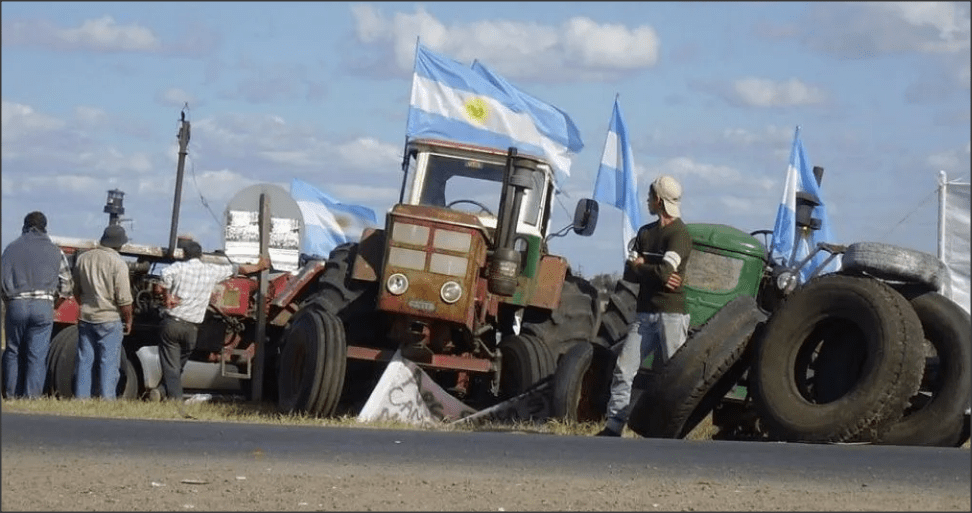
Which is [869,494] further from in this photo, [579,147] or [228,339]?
[579,147]

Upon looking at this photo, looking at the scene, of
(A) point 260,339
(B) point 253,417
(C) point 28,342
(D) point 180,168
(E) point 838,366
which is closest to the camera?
(E) point 838,366

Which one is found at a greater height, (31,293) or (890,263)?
(890,263)

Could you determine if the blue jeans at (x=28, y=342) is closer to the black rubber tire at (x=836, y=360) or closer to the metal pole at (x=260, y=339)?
the metal pole at (x=260, y=339)

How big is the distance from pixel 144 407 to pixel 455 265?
2791 millimetres

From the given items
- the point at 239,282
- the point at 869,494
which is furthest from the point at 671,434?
the point at 239,282

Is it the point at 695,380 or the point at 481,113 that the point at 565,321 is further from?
the point at 481,113

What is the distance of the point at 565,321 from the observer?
14742mm

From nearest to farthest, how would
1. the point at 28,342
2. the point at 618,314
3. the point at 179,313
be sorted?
the point at 28,342, the point at 179,313, the point at 618,314

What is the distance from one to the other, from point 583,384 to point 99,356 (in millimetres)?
4438

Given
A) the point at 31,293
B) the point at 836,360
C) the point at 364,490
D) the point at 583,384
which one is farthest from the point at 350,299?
the point at 364,490

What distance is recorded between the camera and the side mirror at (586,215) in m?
13.9

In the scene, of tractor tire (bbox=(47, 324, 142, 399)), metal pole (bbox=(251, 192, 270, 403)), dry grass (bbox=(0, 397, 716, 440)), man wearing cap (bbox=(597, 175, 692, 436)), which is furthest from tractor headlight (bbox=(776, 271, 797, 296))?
tractor tire (bbox=(47, 324, 142, 399))

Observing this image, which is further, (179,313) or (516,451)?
(179,313)

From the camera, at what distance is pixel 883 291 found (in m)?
10.7
